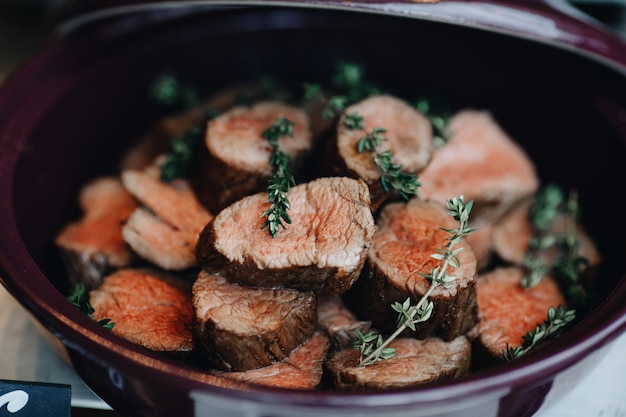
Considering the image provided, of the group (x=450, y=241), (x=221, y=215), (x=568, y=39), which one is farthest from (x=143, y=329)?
(x=568, y=39)

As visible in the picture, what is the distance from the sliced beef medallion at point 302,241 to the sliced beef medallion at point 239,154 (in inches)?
6.2

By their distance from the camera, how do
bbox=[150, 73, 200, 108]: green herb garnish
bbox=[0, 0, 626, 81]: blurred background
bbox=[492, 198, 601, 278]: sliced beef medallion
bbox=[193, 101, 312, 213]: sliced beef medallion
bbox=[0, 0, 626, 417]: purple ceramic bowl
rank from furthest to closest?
bbox=[0, 0, 626, 81]: blurred background → bbox=[150, 73, 200, 108]: green herb garnish → bbox=[492, 198, 601, 278]: sliced beef medallion → bbox=[193, 101, 312, 213]: sliced beef medallion → bbox=[0, 0, 626, 417]: purple ceramic bowl

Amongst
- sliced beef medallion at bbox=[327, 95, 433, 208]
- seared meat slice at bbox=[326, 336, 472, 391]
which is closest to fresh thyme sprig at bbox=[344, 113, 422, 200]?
sliced beef medallion at bbox=[327, 95, 433, 208]

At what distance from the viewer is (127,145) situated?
7.59 ft

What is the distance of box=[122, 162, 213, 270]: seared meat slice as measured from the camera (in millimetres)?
1709

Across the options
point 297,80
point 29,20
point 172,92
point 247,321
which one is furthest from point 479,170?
point 29,20

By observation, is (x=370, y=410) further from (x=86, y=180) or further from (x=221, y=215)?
(x=86, y=180)

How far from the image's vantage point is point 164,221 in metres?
1.78

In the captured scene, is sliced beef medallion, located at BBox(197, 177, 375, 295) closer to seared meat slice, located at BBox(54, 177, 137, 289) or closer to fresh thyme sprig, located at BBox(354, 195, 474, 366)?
fresh thyme sprig, located at BBox(354, 195, 474, 366)

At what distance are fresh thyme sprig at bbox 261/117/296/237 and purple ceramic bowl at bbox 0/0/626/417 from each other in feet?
1.05

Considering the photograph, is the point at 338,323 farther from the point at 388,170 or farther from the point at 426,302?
the point at 388,170

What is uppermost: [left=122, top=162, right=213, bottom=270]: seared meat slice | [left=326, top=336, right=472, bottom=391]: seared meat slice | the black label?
[left=122, top=162, right=213, bottom=270]: seared meat slice

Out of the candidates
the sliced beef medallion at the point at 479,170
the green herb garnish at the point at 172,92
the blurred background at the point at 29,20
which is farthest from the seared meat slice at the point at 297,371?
the blurred background at the point at 29,20

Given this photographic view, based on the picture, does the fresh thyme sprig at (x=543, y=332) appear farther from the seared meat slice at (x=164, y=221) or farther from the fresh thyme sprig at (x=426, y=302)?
the seared meat slice at (x=164, y=221)
